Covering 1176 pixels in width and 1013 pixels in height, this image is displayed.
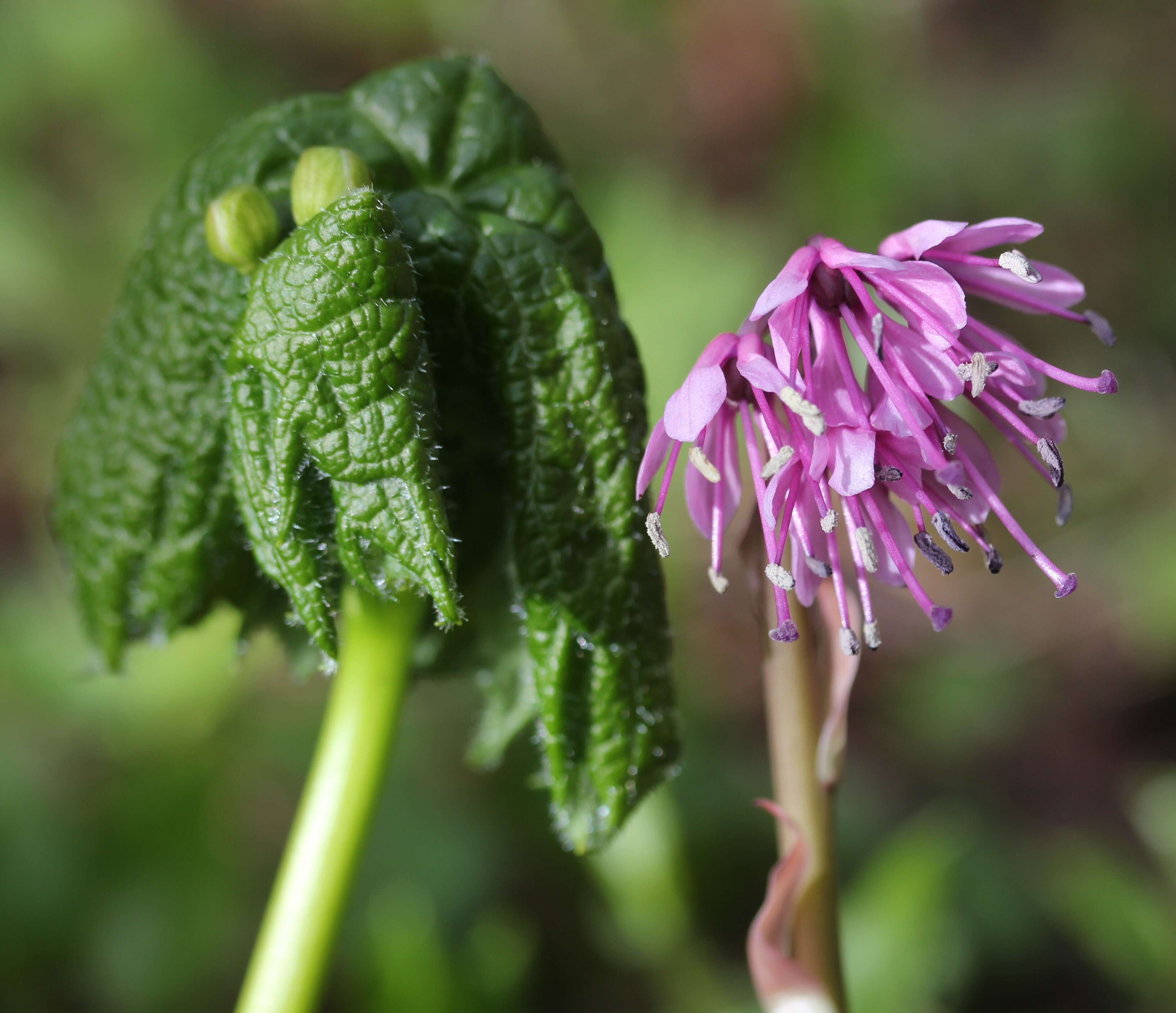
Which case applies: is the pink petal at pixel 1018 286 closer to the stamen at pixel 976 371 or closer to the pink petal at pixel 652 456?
the stamen at pixel 976 371

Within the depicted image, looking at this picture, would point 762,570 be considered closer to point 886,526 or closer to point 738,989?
point 886,526

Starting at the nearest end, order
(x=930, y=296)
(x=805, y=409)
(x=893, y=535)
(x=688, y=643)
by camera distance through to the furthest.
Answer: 1. (x=805, y=409)
2. (x=930, y=296)
3. (x=893, y=535)
4. (x=688, y=643)

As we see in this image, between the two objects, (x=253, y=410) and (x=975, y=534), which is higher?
(x=253, y=410)

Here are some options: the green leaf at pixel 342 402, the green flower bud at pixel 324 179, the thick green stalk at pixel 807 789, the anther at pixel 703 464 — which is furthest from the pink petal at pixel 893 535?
the green flower bud at pixel 324 179

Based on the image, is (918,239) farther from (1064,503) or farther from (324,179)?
(324,179)

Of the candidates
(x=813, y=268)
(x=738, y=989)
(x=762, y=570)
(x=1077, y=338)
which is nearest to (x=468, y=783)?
(x=738, y=989)

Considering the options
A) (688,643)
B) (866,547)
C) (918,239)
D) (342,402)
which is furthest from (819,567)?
(688,643)

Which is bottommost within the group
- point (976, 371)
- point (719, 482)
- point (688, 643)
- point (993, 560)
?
point (688, 643)
